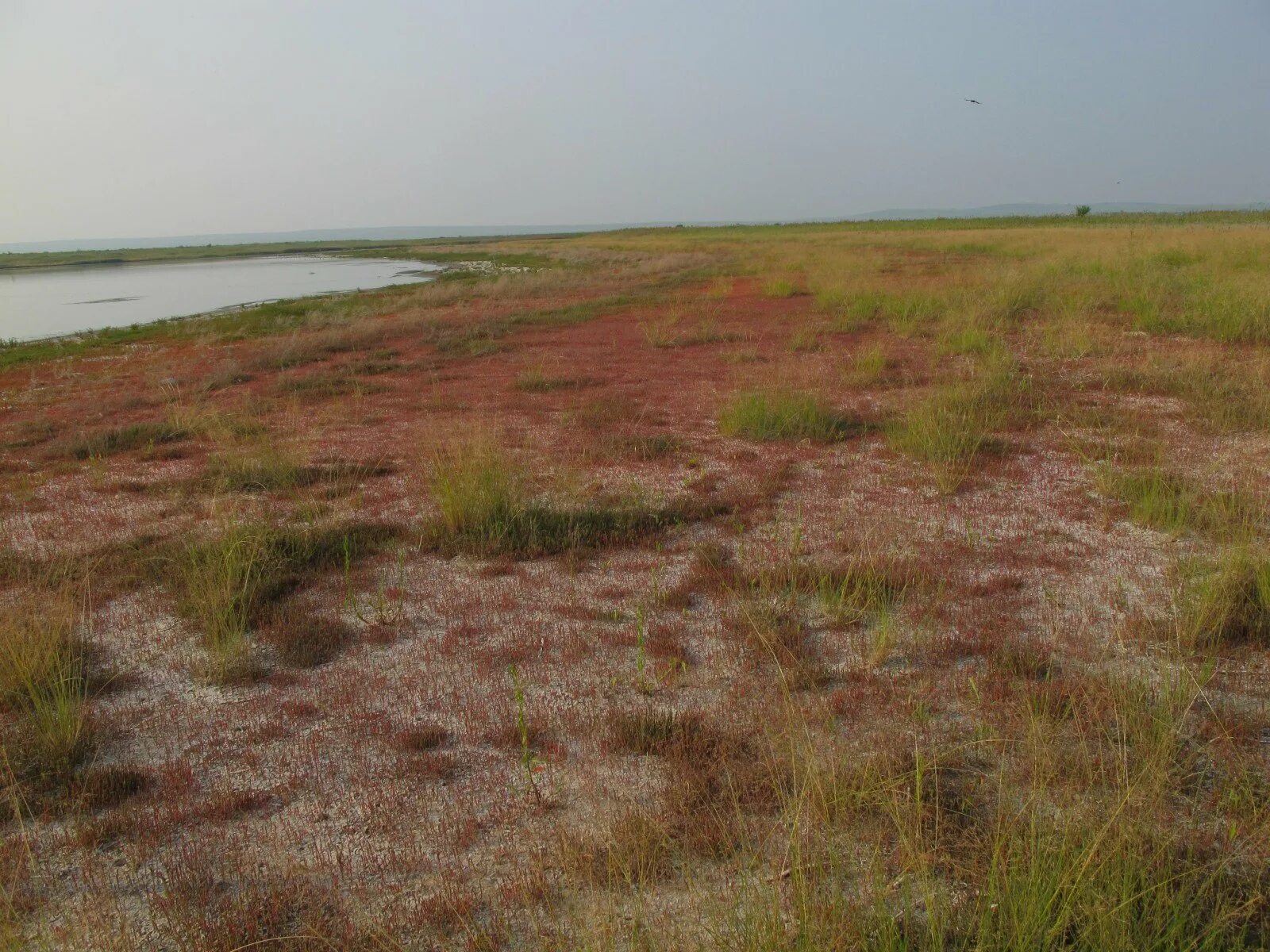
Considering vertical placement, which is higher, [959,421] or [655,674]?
[959,421]

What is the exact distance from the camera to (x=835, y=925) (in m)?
2.39

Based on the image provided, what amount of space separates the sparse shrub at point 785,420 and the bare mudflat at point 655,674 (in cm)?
5

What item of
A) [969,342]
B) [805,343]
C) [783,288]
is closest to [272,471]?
[805,343]

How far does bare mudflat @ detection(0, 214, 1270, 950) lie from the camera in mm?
2672

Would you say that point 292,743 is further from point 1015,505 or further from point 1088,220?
point 1088,220

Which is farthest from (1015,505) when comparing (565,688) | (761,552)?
(565,688)

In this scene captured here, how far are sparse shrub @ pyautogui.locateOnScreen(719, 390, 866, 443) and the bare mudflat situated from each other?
0.05m

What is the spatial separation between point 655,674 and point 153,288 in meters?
48.1

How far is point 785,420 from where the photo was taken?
356 inches

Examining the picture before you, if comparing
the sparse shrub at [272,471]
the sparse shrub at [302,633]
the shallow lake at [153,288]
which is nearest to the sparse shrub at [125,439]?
the sparse shrub at [272,471]

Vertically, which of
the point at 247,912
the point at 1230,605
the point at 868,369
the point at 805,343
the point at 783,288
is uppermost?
the point at 783,288

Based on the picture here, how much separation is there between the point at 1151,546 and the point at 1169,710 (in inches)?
110

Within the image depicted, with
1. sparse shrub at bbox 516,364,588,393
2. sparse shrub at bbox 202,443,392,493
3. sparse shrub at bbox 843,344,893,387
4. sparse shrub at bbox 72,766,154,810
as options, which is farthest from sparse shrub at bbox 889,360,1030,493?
sparse shrub at bbox 72,766,154,810

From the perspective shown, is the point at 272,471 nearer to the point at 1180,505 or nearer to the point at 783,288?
the point at 1180,505
